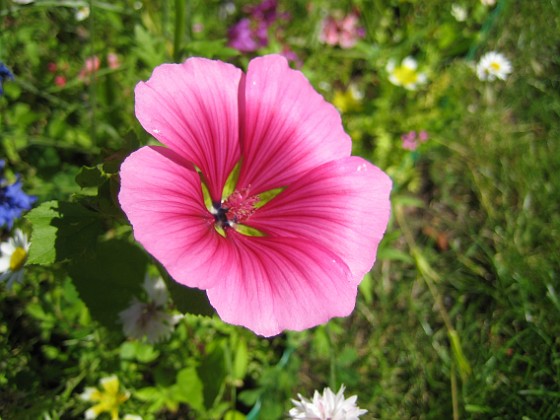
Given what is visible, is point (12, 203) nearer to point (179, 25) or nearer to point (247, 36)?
point (179, 25)

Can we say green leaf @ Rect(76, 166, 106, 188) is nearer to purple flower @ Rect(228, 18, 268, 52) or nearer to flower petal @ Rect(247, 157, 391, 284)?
flower petal @ Rect(247, 157, 391, 284)

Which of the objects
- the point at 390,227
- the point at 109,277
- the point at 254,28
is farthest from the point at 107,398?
the point at 254,28

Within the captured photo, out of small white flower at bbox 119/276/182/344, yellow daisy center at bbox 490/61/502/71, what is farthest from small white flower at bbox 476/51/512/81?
small white flower at bbox 119/276/182/344

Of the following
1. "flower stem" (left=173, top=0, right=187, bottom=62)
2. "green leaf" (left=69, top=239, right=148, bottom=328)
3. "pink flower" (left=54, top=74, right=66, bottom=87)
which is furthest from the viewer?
"pink flower" (left=54, top=74, right=66, bottom=87)

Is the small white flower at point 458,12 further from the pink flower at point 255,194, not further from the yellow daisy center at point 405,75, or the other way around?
the pink flower at point 255,194

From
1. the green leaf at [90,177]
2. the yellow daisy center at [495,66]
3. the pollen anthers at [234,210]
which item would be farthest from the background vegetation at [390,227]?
the pollen anthers at [234,210]

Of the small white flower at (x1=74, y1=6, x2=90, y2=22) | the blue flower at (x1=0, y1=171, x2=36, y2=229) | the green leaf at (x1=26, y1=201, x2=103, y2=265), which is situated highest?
the green leaf at (x1=26, y1=201, x2=103, y2=265)
